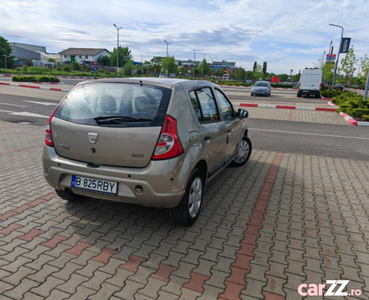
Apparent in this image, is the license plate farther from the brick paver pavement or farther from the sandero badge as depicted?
the brick paver pavement

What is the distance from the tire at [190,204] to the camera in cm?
354

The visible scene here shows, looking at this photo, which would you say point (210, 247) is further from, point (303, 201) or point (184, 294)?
point (303, 201)

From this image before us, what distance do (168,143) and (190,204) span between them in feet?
2.91

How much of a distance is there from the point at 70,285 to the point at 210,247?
Answer: 1.41 metres

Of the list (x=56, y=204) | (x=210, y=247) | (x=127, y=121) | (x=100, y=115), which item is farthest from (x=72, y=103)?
(x=210, y=247)

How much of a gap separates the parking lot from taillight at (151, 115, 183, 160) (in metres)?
0.97

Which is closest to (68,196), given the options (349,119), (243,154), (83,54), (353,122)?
(243,154)

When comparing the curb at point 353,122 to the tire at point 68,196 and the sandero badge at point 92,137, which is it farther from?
the sandero badge at point 92,137

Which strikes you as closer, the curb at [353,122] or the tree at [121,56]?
the curb at [353,122]

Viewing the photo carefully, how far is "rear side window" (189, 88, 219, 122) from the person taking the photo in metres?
3.91

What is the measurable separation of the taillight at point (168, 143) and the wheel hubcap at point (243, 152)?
3215 mm

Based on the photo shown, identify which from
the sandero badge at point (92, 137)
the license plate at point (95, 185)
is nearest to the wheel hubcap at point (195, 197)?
the license plate at point (95, 185)

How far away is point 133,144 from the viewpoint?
3219 mm

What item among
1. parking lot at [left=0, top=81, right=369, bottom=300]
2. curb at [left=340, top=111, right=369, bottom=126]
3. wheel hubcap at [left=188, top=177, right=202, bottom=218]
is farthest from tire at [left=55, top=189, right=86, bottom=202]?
curb at [left=340, top=111, right=369, bottom=126]
